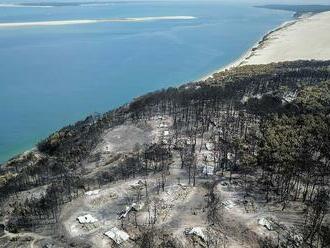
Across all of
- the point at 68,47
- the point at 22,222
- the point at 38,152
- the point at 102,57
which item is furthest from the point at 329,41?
the point at 22,222

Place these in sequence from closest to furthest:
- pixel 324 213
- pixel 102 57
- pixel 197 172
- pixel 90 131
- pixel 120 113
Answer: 1. pixel 324 213
2. pixel 197 172
3. pixel 90 131
4. pixel 120 113
5. pixel 102 57

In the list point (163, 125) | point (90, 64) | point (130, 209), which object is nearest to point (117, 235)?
point (130, 209)

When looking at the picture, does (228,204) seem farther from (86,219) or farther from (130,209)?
(86,219)

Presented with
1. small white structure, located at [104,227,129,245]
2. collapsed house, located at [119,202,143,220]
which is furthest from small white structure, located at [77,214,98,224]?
small white structure, located at [104,227,129,245]

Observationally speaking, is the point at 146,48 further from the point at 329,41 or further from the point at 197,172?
the point at 197,172

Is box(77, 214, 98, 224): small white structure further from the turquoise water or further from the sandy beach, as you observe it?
the sandy beach

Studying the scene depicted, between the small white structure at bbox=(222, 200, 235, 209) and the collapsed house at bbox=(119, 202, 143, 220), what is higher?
the small white structure at bbox=(222, 200, 235, 209)
